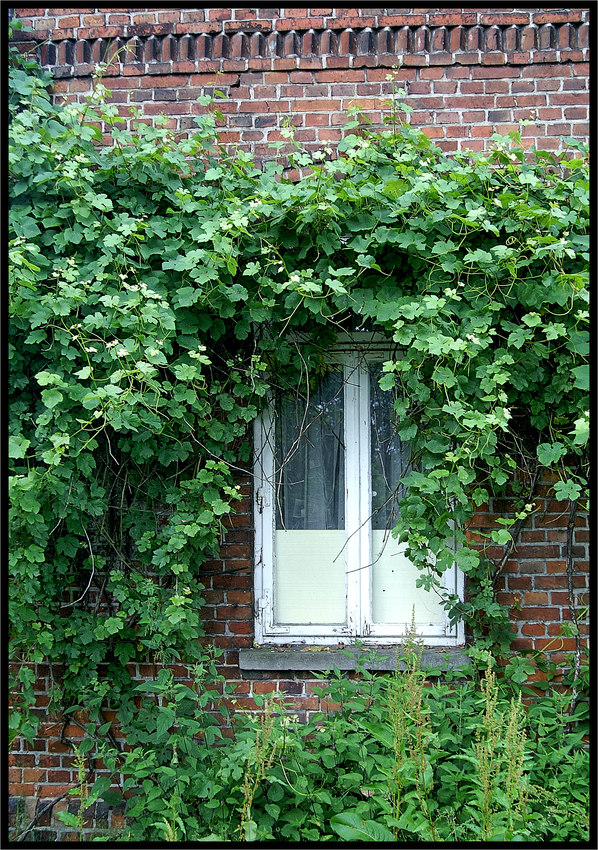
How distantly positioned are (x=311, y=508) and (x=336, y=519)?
15 cm

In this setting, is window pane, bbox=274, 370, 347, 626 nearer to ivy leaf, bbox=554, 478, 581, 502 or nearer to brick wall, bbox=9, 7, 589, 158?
ivy leaf, bbox=554, 478, 581, 502

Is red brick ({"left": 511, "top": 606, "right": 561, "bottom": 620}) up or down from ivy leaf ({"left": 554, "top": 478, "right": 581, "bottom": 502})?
down

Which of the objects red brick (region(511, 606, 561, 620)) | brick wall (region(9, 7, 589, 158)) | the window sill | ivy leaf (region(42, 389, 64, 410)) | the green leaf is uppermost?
brick wall (region(9, 7, 589, 158))

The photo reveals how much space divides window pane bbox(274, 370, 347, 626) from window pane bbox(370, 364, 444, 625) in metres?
0.17

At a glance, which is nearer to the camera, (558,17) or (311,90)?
(558,17)

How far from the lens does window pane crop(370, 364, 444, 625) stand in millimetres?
3594

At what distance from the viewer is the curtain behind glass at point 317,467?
12.1ft

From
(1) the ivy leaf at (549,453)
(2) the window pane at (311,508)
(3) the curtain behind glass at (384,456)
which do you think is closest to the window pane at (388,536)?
(3) the curtain behind glass at (384,456)

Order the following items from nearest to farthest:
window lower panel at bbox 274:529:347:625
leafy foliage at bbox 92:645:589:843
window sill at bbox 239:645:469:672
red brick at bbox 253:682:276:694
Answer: leafy foliage at bbox 92:645:589:843 < window sill at bbox 239:645:469:672 < red brick at bbox 253:682:276:694 < window lower panel at bbox 274:529:347:625

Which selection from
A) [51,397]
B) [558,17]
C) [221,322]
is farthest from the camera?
[558,17]

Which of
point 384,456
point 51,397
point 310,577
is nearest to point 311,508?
point 310,577

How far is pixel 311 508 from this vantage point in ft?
12.1

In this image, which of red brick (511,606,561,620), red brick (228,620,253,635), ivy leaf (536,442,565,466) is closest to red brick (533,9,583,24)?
ivy leaf (536,442,565,466)

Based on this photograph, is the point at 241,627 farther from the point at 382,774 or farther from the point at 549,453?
the point at 549,453
